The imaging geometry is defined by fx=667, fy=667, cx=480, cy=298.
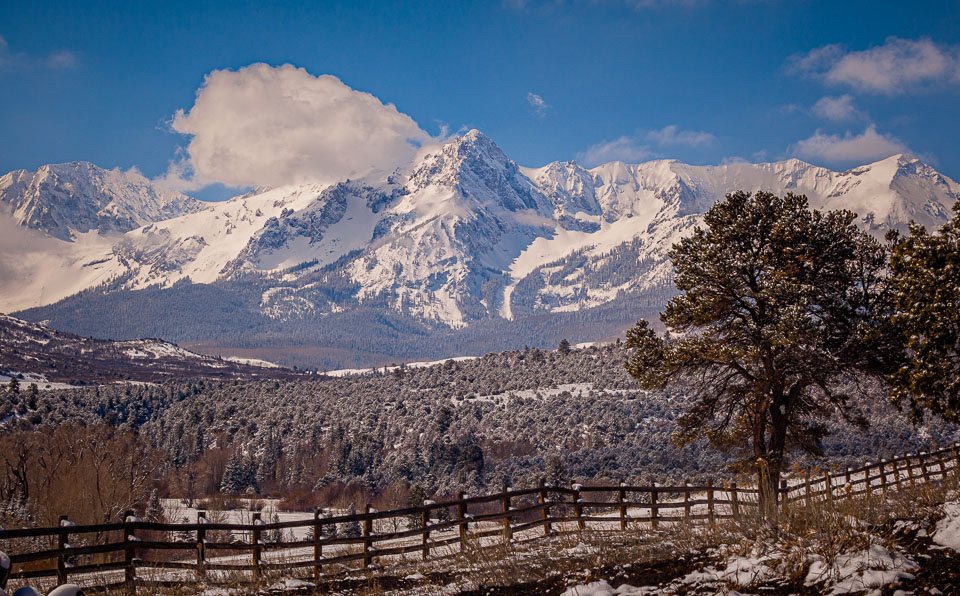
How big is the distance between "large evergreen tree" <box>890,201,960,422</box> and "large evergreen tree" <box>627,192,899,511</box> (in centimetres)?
264

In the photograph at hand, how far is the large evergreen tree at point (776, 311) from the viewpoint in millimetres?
19734

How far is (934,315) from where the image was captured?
15367mm

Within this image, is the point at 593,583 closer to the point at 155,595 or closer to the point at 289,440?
the point at 155,595

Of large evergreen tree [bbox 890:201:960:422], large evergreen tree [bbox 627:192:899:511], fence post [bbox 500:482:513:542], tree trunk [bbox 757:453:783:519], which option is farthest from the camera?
large evergreen tree [bbox 627:192:899:511]

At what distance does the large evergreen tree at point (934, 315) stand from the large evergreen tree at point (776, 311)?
2639 mm

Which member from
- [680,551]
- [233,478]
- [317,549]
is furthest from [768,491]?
[233,478]

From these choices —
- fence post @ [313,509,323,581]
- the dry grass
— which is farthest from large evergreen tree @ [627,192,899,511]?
fence post @ [313,509,323,581]

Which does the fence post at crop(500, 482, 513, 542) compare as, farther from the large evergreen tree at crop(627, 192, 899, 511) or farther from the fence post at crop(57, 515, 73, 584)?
the fence post at crop(57, 515, 73, 584)

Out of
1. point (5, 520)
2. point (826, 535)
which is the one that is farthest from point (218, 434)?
point (826, 535)

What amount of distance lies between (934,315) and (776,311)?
547 cm

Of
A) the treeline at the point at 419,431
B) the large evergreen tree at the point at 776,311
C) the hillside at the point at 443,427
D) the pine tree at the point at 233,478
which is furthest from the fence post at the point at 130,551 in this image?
the pine tree at the point at 233,478

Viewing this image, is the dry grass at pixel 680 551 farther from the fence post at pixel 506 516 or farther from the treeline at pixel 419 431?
the treeline at pixel 419 431

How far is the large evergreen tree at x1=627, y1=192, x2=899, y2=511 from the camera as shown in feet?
64.7

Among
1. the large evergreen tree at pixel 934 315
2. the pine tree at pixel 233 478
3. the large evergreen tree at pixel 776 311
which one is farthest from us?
the pine tree at pixel 233 478
